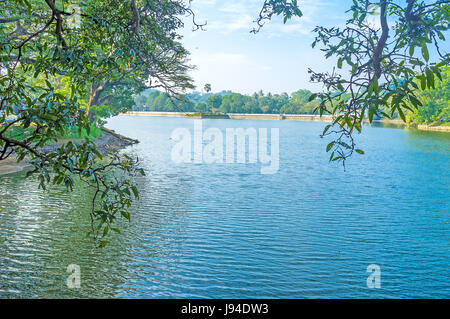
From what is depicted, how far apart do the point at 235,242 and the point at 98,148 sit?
84.4 feet

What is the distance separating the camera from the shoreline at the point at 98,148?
944 inches

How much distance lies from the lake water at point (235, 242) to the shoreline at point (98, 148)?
2.06 meters

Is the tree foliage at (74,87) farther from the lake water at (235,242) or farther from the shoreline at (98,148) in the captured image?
the shoreline at (98,148)

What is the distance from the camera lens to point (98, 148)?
36.2 meters

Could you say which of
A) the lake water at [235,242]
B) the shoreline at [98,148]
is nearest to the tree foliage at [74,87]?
the lake water at [235,242]

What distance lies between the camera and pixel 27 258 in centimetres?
1084

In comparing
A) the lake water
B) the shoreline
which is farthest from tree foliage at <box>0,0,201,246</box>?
the shoreline

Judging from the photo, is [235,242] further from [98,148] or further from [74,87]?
[98,148]

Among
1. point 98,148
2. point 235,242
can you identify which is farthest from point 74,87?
point 98,148

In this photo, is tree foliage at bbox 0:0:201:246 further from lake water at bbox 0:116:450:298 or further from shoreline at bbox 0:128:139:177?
shoreline at bbox 0:128:139:177

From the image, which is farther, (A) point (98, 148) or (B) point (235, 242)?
(A) point (98, 148)

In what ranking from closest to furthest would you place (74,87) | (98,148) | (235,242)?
(74,87) → (235,242) → (98,148)

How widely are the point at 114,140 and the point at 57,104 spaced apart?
126 feet

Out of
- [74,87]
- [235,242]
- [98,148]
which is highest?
[74,87]
